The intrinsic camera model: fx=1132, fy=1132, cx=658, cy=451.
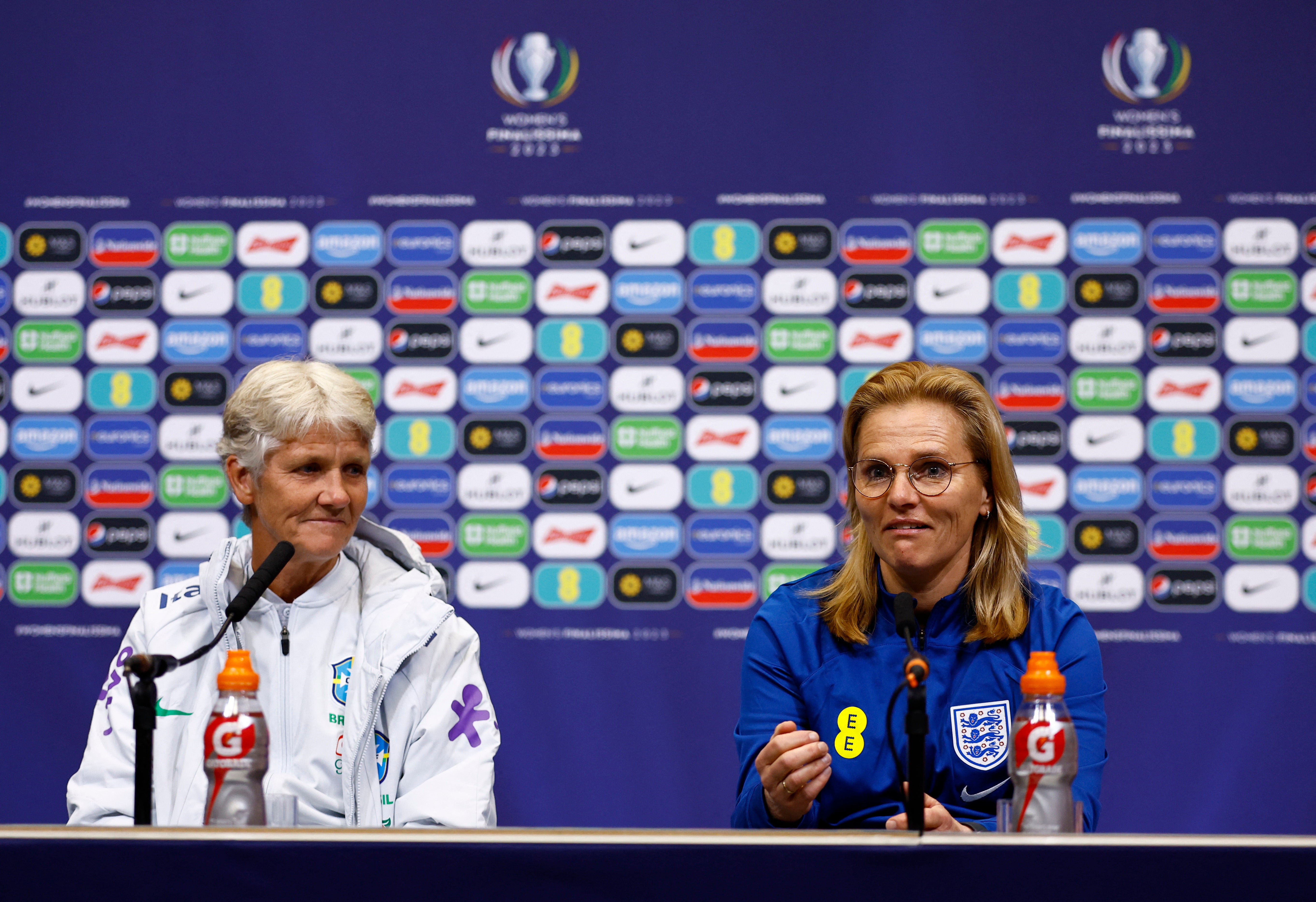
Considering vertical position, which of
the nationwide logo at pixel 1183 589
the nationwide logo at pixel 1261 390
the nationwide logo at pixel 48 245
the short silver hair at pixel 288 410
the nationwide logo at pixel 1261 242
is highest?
the nationwide logo at pixel 48 245

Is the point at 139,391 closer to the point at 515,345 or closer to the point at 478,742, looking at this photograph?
the point at 515,345

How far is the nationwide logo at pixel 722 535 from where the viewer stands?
9.06ft

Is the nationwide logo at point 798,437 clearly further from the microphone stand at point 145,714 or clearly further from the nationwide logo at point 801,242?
the microphone stand at point 145,714

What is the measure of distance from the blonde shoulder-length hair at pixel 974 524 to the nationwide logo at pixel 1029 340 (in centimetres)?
115

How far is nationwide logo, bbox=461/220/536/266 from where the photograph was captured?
2.82 m

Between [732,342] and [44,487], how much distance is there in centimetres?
178

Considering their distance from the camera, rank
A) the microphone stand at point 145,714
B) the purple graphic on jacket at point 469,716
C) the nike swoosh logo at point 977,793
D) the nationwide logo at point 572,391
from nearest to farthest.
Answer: the microphone stand at point 145,714 → the nike swoosh logo at point 977,793 → the purple graphic on jacket at point 469,716 → the nationwide logo at point 572,391

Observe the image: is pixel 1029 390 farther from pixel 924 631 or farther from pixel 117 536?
pixel 117 536

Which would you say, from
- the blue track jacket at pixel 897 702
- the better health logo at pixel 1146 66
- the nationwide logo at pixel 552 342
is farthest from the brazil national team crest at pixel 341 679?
the better health logo at pixel 1146 66

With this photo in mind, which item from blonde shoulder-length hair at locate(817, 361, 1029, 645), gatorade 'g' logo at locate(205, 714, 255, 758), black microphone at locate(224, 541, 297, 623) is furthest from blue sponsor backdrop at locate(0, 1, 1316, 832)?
gatorade 'g' logo at locate(205, 714, 255, 758)

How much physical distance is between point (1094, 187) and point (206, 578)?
2.21m

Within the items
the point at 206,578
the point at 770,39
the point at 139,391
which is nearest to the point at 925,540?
the point at 206,578

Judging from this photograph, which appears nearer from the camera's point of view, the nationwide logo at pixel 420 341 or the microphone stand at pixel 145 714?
the microphone stand at pixel 145 714

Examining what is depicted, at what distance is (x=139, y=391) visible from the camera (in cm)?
287
